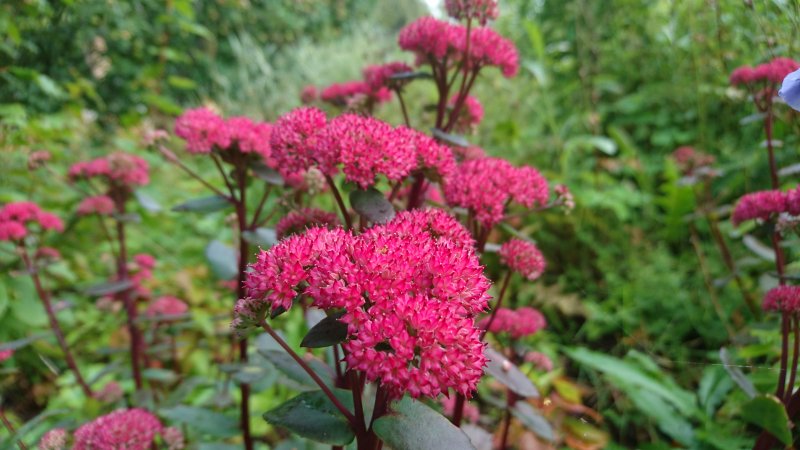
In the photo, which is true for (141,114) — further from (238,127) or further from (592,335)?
(592,335)

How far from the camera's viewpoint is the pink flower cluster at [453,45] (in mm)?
1194

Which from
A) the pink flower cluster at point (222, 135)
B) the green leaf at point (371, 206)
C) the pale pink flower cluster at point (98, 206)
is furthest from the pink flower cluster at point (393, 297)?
the pale pink flower cluster at point (98, 206)

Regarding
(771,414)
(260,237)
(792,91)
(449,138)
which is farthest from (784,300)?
(260,237)

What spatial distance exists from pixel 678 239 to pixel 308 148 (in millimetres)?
2477

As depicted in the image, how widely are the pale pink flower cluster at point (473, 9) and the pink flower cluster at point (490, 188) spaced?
35cm

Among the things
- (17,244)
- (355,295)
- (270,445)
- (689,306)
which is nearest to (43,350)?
(17,244)

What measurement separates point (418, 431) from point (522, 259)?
55cm

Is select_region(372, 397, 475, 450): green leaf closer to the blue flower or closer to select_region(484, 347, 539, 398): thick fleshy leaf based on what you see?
select_region(484, 347, 539, 398): thick fleshy leaf

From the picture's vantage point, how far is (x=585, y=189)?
3041mm

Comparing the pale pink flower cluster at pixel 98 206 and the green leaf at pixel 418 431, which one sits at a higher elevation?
the pale pink flower cluster at pixel 98 206

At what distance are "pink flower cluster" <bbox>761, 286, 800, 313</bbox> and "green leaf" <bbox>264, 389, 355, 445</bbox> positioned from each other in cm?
83

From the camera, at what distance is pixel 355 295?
597mm

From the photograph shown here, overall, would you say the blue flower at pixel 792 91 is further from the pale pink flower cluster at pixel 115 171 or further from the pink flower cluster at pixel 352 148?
the pale pink flower cluster at pixel 115 171

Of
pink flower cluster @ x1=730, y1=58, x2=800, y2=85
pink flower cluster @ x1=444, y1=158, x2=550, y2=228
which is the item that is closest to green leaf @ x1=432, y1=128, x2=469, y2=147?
pink flower cluster @ x1=444, y1=158, x2=550, y2=228
